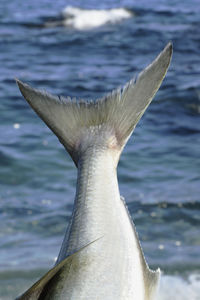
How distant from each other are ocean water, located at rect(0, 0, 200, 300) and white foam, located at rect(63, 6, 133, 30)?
0.09 m

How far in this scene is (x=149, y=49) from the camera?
12656 mm

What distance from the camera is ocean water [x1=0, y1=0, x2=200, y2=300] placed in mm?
5652

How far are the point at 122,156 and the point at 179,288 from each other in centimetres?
282

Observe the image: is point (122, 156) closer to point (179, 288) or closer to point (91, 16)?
point (179, 288)

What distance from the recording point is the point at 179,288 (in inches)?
202

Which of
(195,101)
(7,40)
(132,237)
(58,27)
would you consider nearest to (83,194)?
(132,237)

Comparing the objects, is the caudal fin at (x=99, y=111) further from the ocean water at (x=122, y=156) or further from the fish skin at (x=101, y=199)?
the ocean water at (x=122, y=156)

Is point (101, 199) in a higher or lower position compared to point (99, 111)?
lower

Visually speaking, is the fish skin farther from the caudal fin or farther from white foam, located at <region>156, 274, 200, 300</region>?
white foam, located at <region>156, 274, 200, 300</region>

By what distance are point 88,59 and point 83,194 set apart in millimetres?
9597

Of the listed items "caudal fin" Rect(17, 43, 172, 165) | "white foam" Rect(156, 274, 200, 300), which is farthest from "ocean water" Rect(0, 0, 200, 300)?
"caudal fin" Rect(17, 43, 172, 165)

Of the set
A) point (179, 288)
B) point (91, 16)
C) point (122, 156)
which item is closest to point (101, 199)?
point (179, 288)

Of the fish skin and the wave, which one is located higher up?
the wave

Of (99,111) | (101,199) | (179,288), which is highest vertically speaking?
(99,111)
